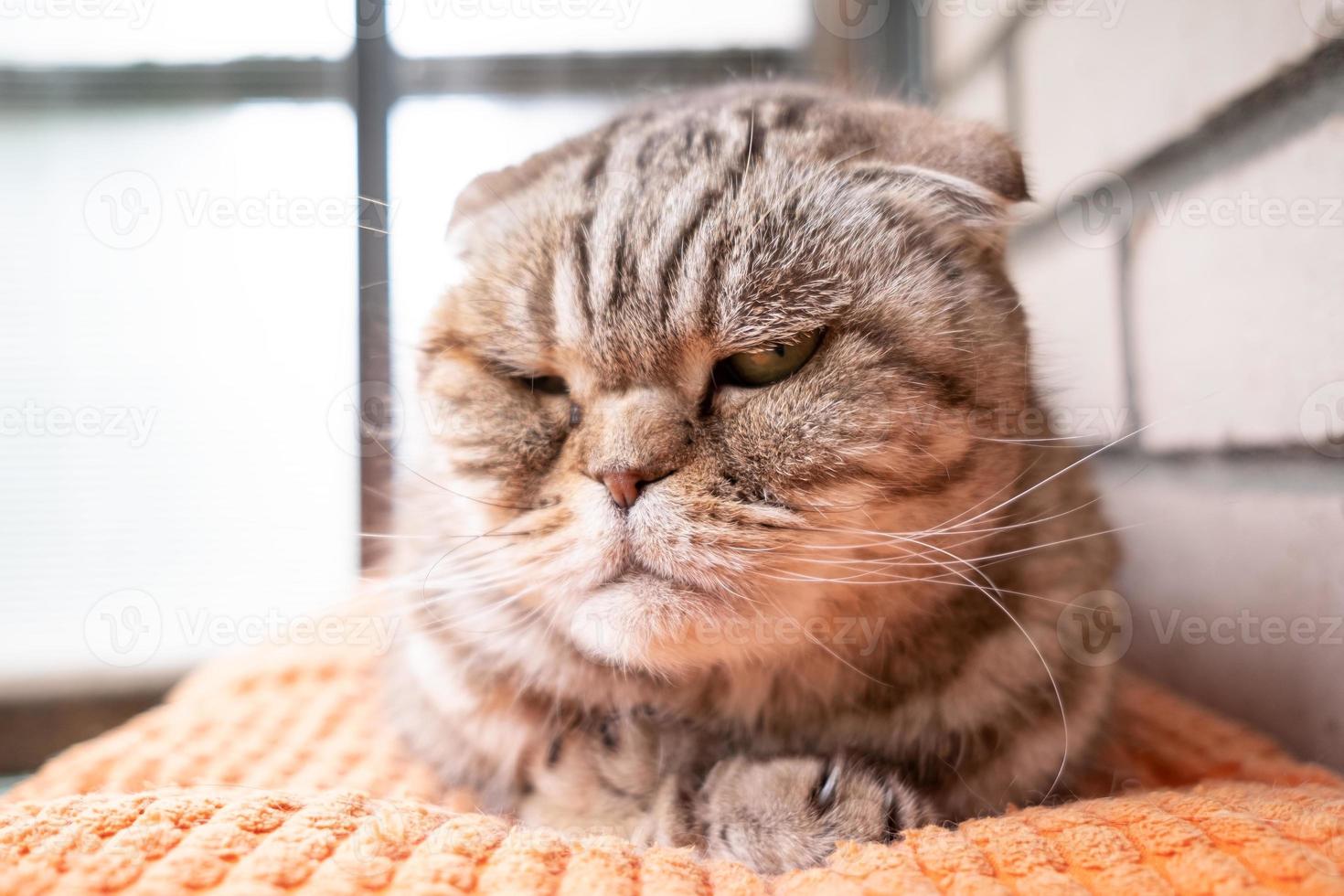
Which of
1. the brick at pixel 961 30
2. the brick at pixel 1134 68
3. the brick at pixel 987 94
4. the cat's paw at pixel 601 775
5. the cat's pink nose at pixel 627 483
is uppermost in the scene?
the brick at pixel 961 30

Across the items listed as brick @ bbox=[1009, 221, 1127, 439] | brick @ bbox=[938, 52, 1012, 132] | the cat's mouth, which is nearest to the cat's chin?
the cat's mouth

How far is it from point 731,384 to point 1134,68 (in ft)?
2.55

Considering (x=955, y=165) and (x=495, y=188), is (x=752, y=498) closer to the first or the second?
(x=955, y=165)

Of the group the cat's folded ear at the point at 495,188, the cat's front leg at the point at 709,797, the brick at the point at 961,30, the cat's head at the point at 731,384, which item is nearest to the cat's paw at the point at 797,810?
the cat's front leg at the point at 709,797

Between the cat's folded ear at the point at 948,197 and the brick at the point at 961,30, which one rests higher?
the brick at the point at 961,30

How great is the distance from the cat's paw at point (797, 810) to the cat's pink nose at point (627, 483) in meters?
0.26

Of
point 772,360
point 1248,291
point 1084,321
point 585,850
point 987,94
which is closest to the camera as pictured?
point 585,850

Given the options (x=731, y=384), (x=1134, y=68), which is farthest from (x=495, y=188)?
(x=1134, y=68)

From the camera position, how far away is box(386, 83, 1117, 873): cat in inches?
27.0

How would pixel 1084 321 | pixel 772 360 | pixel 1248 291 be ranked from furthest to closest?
pixel 1084 321 < pixel 1248 291 < pixel 772 360

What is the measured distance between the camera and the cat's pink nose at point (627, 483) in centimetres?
68

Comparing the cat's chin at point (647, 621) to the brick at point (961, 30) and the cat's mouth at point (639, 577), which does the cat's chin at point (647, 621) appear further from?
the brick at point (961, 30)

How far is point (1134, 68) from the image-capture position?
1083mm

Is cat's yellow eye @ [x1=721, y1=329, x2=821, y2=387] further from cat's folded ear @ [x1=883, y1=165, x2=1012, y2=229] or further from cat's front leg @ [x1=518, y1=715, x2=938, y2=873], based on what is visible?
cat's front leg @ [x1=518, y1=715, x2=938, y2=873]
